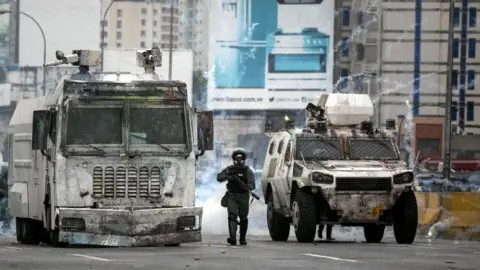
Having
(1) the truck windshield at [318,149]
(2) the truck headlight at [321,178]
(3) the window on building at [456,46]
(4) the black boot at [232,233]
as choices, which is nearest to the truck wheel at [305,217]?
(2) the truck headlight at [321,178]

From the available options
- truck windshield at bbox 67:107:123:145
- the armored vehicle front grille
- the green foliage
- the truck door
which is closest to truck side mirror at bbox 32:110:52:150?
truck windshield at bbox 67:107:123:145

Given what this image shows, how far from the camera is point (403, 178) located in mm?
23156

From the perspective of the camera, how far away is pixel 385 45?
7594 cm

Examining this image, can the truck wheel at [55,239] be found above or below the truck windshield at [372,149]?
below

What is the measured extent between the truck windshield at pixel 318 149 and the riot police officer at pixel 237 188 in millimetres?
2218

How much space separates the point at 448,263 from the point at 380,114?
5917 cm

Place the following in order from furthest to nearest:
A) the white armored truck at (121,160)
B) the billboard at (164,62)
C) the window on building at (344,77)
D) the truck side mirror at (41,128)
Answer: the window on building at (344,77)
the billboard at (164,62)
the truck side mirror at (41,128)
the white armored truck at (121,160)

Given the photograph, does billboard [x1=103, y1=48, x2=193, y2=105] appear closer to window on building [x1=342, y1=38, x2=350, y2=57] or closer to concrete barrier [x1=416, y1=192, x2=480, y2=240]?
window on building [x1=342, y1=38, x2=350, y2=57]

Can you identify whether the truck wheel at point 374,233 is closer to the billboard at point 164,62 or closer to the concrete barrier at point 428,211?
the concrete barrier at point 428,211

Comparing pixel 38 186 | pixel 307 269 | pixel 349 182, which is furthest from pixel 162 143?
pixel 307 269

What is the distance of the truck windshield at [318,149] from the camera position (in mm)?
23984

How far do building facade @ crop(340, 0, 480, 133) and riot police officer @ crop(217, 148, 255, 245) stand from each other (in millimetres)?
53543

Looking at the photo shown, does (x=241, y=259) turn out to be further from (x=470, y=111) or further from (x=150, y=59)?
(x=470, y=111)

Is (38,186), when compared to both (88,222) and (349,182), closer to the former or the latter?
(88,222)
